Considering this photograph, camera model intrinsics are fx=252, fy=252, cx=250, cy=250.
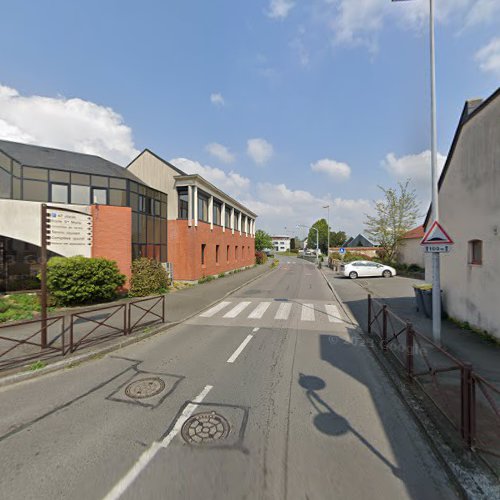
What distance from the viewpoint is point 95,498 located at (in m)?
2.44

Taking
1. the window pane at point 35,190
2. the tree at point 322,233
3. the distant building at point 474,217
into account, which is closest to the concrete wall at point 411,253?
the distant building at point 474,217

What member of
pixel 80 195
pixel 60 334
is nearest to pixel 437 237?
pixel 60 334

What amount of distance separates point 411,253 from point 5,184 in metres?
32.8

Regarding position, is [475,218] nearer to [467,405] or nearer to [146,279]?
[467,405]

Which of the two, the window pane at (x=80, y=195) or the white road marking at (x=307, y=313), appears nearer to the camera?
the white road marking at (x=307, y=313)

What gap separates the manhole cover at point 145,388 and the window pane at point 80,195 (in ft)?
38.9

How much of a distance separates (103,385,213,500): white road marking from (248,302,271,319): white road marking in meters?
5.78

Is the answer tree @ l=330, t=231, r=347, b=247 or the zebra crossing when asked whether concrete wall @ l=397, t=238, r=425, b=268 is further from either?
tree @ l=330, t=231, r=347, b=247

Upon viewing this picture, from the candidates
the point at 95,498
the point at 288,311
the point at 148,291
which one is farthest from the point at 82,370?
the point at 148,291

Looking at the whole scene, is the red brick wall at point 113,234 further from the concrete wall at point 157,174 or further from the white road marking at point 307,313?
the white road marking at point 307,313

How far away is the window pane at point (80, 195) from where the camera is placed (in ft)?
42.8

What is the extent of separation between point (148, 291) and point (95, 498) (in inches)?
471

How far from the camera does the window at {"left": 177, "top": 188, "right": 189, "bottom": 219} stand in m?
18.7

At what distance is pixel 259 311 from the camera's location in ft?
34.8
